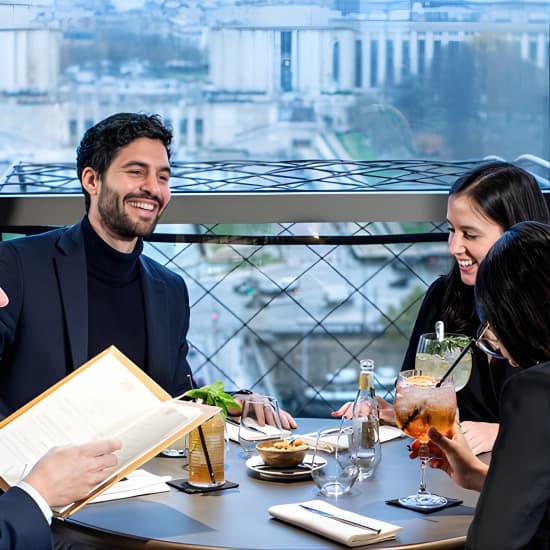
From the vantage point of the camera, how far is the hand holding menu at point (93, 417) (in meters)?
1.90

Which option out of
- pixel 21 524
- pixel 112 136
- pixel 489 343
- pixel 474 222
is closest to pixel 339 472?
pixel 489 343

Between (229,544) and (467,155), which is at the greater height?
(467,155)

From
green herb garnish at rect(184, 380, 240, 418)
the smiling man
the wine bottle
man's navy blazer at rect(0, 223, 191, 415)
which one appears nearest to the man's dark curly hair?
the smiling man

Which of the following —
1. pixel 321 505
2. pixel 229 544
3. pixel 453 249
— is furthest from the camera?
pixel 453 249

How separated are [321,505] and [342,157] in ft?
7.33

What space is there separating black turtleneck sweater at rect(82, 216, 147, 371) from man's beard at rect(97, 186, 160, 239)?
5cm

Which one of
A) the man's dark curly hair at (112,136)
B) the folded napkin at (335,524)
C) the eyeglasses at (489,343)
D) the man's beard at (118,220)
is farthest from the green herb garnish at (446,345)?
the man's dark curly hair at (112,136)

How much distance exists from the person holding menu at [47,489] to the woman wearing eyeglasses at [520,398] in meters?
0.63

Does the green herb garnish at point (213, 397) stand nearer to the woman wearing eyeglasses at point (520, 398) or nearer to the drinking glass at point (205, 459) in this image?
the drinking glass at point (205, 459)

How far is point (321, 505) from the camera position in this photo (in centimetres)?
192

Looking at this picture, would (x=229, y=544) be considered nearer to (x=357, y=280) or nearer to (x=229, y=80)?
(x=357, y=280)

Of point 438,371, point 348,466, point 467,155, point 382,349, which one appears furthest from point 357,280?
point 348,466

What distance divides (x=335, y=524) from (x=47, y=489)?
48 centimetres

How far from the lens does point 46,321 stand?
282 centimetres
